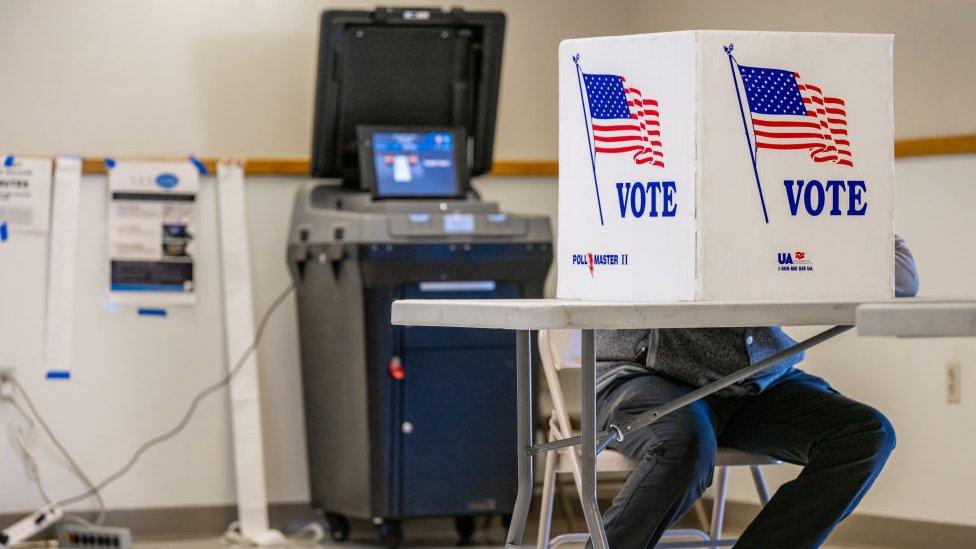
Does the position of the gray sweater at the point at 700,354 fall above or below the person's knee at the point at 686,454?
above

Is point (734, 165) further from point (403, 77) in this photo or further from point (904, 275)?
point (403, 77)

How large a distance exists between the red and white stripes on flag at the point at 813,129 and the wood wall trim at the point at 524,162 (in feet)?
4.91

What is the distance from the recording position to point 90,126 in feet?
11.1

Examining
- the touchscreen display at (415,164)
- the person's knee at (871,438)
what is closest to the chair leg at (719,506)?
the person's knee at (871,438)

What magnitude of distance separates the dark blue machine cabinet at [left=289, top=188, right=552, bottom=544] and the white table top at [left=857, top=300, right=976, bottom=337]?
1.97 m

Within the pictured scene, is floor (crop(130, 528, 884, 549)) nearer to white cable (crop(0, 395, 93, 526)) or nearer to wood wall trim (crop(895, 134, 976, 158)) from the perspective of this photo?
white cable (crop(0, 395, 93, 526))

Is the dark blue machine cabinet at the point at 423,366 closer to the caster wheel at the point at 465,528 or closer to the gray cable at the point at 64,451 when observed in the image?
the caster wheel at the point at 465,528

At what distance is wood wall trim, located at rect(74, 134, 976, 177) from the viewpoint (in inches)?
108

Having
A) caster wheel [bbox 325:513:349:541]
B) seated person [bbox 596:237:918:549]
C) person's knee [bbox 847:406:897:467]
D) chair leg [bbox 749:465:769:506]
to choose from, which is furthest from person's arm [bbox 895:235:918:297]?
caster wheel [bbox 325:513:349:541]

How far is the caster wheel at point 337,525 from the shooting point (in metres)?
3.26

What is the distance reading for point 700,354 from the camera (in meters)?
1.81

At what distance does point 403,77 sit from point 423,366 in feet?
2.49

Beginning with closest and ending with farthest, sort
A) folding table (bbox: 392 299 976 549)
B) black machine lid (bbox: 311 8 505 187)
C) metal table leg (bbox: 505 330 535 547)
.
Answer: folding table (bbox: 392 299 976 549) < metal table leg (bbox: 505 330 535 547) < black machine lid (bbox: 311 8 505 187)

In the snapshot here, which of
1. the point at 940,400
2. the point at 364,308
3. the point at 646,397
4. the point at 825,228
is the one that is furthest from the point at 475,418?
the point at 825,228
